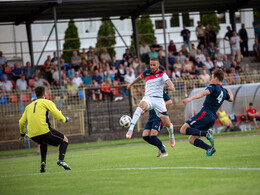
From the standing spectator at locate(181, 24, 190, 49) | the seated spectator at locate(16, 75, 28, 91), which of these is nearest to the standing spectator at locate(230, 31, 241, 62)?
the standing spectator at locate(181, 24, 190, 49)

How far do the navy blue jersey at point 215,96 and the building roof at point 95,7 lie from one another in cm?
1542

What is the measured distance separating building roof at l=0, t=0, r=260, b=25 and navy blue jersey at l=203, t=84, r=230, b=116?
15418mm

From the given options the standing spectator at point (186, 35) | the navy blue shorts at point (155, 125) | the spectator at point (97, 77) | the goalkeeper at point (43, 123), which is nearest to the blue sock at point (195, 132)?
the navy blue shorts at point (155, 125)

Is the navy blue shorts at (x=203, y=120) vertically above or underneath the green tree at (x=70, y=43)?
underneath

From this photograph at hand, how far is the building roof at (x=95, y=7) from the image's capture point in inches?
981

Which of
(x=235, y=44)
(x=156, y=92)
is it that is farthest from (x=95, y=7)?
(x=156, y=92)

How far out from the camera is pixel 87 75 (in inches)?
1032

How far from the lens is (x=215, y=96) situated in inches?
406

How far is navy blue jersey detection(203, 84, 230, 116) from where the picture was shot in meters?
10.2

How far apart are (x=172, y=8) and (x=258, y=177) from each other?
2476cm

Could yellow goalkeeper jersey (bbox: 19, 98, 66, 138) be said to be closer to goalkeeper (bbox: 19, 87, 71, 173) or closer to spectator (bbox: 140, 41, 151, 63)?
goalkeeper (bbox: 19, 87, 71, 173)

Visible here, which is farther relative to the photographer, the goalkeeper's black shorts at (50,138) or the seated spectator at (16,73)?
the seated spectator at (16,73)

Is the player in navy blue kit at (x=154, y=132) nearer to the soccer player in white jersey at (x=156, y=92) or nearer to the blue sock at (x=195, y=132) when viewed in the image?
the soccer player in white jersey at (x=156, y=92)

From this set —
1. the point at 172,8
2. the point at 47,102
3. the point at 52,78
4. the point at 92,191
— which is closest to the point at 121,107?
the point at 52,78
